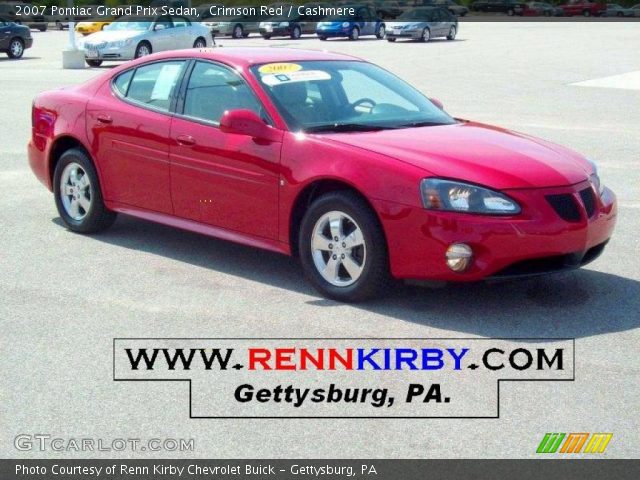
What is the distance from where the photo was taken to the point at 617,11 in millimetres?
83312

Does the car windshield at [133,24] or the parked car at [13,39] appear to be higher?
the car windshield at [133,24]

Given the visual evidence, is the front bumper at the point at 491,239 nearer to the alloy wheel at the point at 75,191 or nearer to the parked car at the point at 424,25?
the alloy wheel at the point at 75,191

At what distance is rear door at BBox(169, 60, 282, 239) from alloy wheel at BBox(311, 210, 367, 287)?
0.40m

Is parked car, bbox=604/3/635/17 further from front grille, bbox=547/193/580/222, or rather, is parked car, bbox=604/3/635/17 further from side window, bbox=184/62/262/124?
front grille, bbox=547/193/580/222

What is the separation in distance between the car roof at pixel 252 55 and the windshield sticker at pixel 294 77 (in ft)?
0.65

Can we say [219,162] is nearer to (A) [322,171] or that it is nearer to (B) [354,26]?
(A) [322,171]

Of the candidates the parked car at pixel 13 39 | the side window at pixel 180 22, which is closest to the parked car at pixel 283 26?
the side window at pixel 180 22

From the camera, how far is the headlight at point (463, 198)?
6.47 m

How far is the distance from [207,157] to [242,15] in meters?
49.5

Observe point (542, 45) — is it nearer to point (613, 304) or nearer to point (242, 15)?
point (242, 15)

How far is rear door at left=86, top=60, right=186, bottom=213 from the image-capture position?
806cm

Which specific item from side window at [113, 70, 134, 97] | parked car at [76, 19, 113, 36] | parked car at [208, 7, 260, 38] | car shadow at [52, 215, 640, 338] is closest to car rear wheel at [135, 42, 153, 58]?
parked car at [76, 19, 113, 36]

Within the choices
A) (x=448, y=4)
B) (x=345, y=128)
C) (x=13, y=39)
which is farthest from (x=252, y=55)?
(x=448, y=4)

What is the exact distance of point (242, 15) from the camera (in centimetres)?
5594
